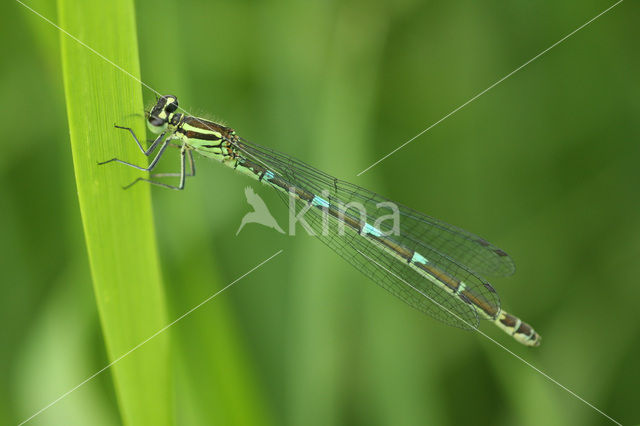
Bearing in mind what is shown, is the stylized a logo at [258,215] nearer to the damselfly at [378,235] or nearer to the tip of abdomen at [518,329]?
the damselfly at [378,235]

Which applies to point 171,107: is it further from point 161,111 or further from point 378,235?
point 378,235

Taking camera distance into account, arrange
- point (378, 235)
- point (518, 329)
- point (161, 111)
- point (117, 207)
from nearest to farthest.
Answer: point (117, 207) → point (161, 111) → point (518, 329) → point (378, 235)

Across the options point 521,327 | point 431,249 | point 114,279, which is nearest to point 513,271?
point 521,327

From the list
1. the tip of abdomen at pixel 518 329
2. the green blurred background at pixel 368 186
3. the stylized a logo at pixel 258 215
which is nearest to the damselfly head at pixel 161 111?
the green blurred background at pixel 368 186

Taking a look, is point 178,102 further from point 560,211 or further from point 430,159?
point 560,211

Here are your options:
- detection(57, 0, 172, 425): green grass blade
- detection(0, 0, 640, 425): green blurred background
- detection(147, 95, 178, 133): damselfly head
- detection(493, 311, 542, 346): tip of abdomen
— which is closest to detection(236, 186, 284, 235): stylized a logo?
detection(0, 0, 640, 425): green blurred background

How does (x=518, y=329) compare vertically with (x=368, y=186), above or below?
below

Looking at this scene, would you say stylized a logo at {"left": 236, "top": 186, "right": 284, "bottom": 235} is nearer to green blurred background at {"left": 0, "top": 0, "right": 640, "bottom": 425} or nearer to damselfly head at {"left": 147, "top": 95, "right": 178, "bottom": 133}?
green blurred background at {"left": 0, "top": 0, "right": 640, "bottom": 425}

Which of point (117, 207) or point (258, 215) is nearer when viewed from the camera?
point (117, 207)

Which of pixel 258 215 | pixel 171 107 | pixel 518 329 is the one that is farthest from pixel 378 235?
pixel 171 107
